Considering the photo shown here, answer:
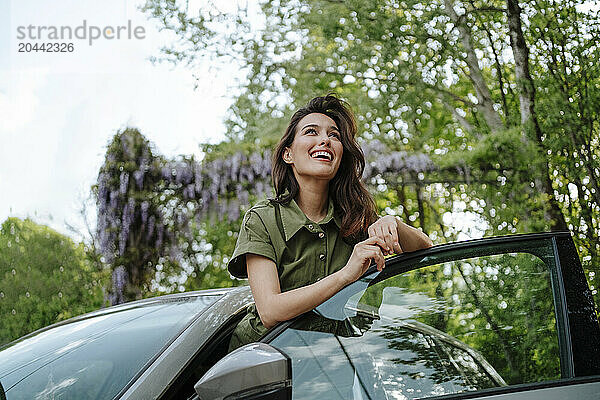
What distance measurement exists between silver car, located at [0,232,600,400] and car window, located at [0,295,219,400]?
31mm

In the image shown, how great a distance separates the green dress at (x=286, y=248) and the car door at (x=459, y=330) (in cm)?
35

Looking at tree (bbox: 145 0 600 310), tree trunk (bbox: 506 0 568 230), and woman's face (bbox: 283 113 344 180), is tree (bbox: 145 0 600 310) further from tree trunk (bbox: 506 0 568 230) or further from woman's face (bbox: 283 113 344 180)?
woman's face (bbox: 283 113 344 180)

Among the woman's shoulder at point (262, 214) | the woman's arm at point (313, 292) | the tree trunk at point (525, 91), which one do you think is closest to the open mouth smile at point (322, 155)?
the woman's shoulder at point (262, 214)

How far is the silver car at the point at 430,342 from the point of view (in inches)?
52.6

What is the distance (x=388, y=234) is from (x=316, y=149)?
551 mm

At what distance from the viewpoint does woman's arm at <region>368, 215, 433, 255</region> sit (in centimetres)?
168

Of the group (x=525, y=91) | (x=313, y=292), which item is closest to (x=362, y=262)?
(x=313, y=292)

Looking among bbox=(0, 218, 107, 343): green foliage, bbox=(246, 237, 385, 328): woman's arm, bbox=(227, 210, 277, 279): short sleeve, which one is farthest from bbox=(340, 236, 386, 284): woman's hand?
bbox=(0, 218, 107, 343): green foliage

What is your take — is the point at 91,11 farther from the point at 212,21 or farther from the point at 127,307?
the point at 127,307

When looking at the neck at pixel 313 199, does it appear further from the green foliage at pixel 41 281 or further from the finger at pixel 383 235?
the green foliage at pixel 41 281

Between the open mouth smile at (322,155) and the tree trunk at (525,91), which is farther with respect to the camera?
the tree trunk at (525,91)

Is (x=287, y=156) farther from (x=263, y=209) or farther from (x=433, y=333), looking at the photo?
(x=433, y=333)

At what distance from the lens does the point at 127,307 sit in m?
2.40

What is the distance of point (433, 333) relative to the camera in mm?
1483
